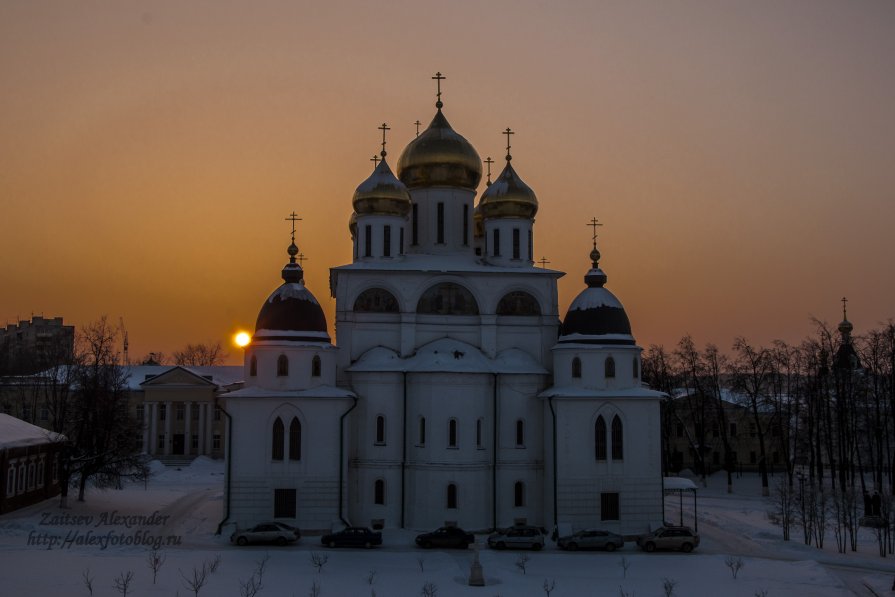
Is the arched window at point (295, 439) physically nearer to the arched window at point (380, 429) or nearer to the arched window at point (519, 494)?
the arched window at point (380, 429)

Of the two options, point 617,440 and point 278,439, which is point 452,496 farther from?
point 278,439

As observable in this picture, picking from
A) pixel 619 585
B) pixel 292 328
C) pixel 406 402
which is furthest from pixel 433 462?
pixel 619 585

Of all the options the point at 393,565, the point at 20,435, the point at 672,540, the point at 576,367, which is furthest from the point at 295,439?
the point at 20,435

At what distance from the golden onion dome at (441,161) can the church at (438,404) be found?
2135 mm

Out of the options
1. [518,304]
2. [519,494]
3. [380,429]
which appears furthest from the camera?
[518,304]

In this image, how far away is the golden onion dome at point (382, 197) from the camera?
3155 cm

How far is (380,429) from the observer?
29.2m

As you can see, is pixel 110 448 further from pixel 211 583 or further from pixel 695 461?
pixel 695 461

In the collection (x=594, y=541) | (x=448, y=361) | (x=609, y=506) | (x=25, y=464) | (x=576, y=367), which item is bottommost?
(x=594, y=541)

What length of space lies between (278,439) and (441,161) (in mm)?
11350

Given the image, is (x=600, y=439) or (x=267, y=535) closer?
(x=267, y=535)

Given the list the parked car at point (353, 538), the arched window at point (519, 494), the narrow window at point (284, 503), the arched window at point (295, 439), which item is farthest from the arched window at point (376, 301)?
the parked car at point (353, 538)

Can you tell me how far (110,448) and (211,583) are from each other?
50.9ft

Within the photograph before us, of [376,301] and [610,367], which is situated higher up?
[376,301]
